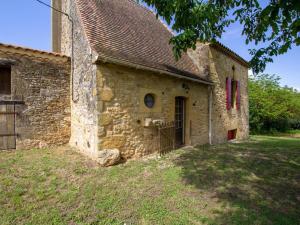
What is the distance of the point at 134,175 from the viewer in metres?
5.47

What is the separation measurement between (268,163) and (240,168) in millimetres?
1177

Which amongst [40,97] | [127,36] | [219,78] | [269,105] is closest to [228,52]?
[219,78]

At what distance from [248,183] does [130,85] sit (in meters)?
4.29

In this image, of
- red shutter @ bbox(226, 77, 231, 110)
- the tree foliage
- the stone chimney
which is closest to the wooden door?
the stone chimney

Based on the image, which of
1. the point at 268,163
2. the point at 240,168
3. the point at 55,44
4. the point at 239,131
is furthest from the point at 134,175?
the point at 239,131

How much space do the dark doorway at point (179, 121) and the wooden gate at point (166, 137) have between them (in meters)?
0.80

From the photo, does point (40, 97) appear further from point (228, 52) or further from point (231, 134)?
point (231, 134)

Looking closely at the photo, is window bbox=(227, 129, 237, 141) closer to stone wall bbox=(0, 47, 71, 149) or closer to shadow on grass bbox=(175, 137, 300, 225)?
shadow on grass bbox=(175, 137, 300, 225)

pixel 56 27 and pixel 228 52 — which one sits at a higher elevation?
pixel 56 27

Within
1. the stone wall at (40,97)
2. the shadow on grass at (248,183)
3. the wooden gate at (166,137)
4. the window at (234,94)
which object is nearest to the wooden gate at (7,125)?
the stone wall at (40,97)

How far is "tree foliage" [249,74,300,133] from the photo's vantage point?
22094mm

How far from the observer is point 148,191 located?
181 inches

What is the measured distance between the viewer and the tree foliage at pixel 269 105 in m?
22.1

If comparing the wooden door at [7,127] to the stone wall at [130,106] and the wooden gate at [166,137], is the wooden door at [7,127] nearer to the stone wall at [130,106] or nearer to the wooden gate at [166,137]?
the stone wall at [130,106]
